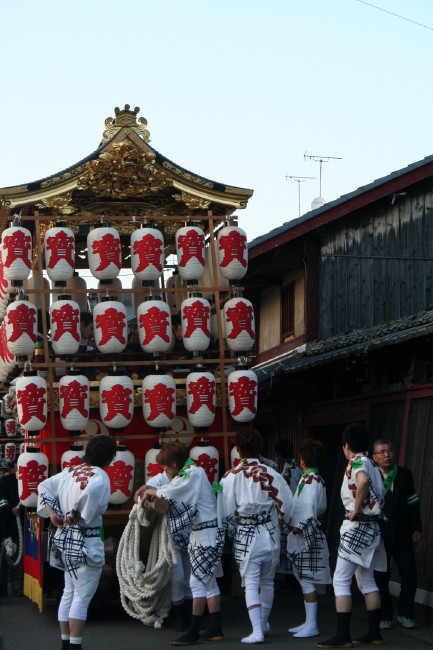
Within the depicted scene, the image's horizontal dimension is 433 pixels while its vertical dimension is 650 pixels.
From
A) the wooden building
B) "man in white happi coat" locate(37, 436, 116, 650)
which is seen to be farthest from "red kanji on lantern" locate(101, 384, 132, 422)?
"man in white happi coat" locate(37, 436, 116, 650)

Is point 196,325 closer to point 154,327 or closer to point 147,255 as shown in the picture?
point 154,327

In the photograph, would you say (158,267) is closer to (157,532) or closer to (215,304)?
(215,304)

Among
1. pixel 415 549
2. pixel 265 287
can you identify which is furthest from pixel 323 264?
pixel 415 549

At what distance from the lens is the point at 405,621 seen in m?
10.2

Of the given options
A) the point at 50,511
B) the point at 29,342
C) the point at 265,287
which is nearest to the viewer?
the point at 50,511

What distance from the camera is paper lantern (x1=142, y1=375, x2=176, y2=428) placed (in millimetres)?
12594

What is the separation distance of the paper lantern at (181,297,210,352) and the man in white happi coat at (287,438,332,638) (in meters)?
2.70

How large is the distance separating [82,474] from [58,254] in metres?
4.29

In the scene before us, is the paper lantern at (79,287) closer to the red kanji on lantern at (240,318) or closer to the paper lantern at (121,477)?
the red kanji on lantern at (240,318)

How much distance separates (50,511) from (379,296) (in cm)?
828

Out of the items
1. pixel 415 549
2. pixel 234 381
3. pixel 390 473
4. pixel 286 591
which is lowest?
pixel 286 591

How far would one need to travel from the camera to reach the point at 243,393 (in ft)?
42.2

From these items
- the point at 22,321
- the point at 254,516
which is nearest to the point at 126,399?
the point at 22,321

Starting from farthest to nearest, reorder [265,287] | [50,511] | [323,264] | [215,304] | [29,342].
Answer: [265,287] → [323,264] → [215,304] → [29,342] → [50,511]
